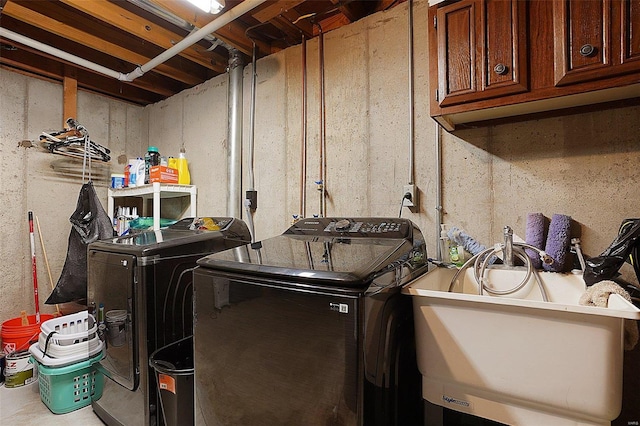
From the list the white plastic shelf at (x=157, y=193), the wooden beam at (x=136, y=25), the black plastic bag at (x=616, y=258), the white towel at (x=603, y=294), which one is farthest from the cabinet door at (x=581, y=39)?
the white plastic shelf at (x=157, y=193)

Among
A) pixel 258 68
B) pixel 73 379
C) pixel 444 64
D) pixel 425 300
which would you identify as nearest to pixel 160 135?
pixel 258 68

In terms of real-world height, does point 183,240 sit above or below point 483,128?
below

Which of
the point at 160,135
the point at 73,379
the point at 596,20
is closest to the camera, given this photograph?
the point at 596,20

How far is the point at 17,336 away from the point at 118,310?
1536 millimetres

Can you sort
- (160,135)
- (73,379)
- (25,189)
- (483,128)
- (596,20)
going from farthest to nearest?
(160,135)
(25,189)
(73,379)
(483,128)
(596,20)

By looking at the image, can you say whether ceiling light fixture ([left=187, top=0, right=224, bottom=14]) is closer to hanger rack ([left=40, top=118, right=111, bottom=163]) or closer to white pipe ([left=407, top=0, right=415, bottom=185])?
white pipe ([left=407, top=0, right=415, bottom=185])

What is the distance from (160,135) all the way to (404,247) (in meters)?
3.04

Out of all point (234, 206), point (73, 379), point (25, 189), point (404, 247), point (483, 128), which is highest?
point (483, 128)

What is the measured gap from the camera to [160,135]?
3467 millimetres

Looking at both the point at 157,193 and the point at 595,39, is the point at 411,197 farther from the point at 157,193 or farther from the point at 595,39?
the point at 157,193

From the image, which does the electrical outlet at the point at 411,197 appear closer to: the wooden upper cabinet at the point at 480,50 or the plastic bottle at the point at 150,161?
the wooden upper cabinet at the point at 480,50

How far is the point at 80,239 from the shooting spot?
9.46 feet

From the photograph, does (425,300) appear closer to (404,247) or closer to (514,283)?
(404,247)

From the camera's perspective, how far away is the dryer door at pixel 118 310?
67.9 inches
